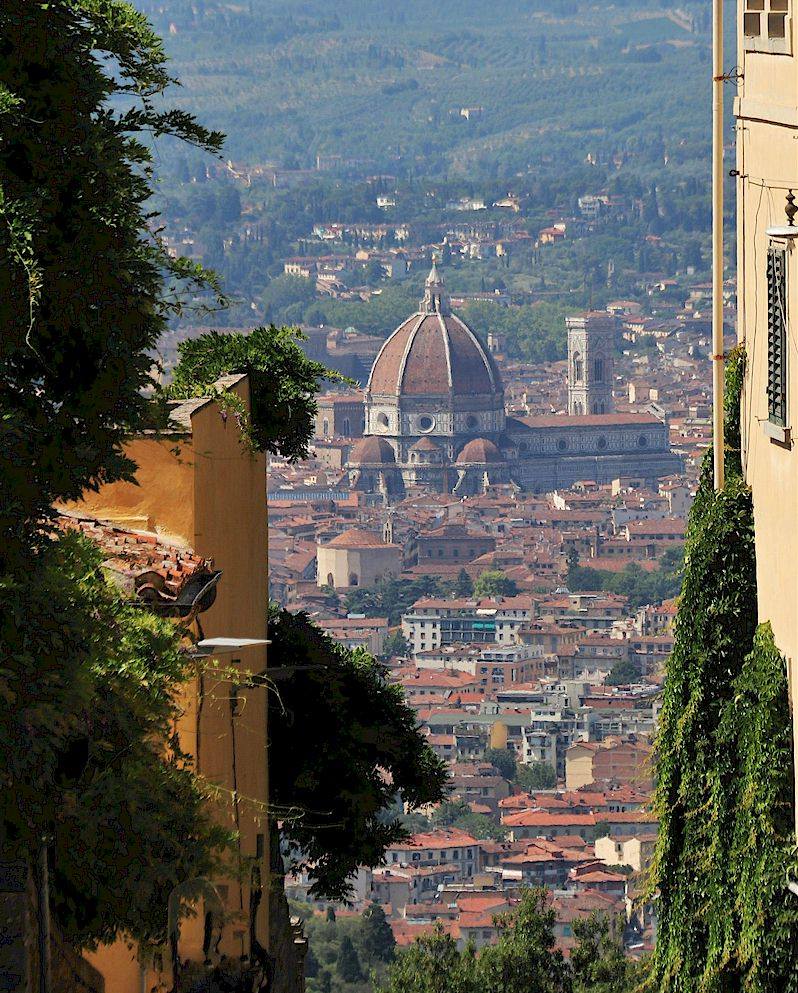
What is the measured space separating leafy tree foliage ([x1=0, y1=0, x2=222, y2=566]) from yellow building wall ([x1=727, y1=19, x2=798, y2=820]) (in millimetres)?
1163

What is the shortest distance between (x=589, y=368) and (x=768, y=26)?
106 metres

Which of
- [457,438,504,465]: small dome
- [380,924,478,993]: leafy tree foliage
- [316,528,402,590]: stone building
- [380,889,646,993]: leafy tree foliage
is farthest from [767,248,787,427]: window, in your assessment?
[457,438,504,465]: small dome

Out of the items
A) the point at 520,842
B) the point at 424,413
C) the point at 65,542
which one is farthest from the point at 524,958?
the point at 424,413

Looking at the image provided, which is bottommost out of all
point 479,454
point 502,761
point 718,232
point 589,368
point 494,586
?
point 502,761

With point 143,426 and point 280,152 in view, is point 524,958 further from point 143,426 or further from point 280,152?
point 280,152

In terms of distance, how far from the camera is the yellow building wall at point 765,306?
13.6 ft

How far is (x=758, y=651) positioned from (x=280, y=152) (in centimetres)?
15851

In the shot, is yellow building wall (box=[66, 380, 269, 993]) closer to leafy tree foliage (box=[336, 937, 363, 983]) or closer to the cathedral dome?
leafy tree foliage (box=[336, 937, 363, 983])

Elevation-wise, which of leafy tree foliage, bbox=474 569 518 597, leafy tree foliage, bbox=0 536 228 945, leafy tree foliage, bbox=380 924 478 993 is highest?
leafy tree foliage, bbox=474 569 518 597

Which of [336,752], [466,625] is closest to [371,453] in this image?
[466,625]

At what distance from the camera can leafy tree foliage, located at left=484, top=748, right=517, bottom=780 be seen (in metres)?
53.5

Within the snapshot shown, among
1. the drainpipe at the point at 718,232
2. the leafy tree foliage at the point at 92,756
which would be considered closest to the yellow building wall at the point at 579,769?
the drainpipe at the point at 718,232

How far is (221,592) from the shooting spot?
16.8ft

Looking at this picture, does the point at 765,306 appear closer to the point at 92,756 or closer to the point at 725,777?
the point at 725,777
